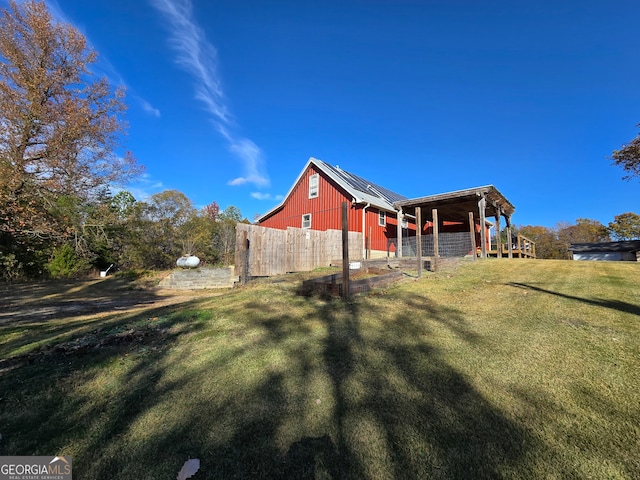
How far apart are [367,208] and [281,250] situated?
6.86 m

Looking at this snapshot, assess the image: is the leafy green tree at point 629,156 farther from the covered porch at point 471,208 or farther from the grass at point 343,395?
the grass at point 343,395

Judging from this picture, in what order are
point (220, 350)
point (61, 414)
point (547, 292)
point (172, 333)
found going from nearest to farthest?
1. point (61, 414)
2. point (220, 350)
3. point (172, 333)
4. point (547, 292)

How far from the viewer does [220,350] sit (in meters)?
3.37

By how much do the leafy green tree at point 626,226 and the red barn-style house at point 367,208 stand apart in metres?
24.8

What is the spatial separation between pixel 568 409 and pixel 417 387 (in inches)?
41.3

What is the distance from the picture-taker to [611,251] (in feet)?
69.6

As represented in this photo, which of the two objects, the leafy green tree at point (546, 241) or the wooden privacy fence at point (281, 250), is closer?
the wooden privacy fence at point (281, 250)

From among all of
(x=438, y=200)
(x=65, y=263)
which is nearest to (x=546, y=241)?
(x=438, y=200)

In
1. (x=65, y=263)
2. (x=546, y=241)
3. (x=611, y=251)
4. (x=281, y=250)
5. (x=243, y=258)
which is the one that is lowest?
(x=65, y=263)

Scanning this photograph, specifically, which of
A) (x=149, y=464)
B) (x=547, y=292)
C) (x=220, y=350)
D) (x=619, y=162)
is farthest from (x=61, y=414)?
(x=619, y=162)

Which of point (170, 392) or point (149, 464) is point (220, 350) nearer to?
point (170, 392)

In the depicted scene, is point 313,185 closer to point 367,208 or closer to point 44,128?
point 367,208

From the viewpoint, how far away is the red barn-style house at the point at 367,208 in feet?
44.9

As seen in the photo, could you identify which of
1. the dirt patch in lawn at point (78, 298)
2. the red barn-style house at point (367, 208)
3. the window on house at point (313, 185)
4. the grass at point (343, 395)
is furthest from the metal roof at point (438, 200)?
the dirt patch in lawn at point (78, 298)
